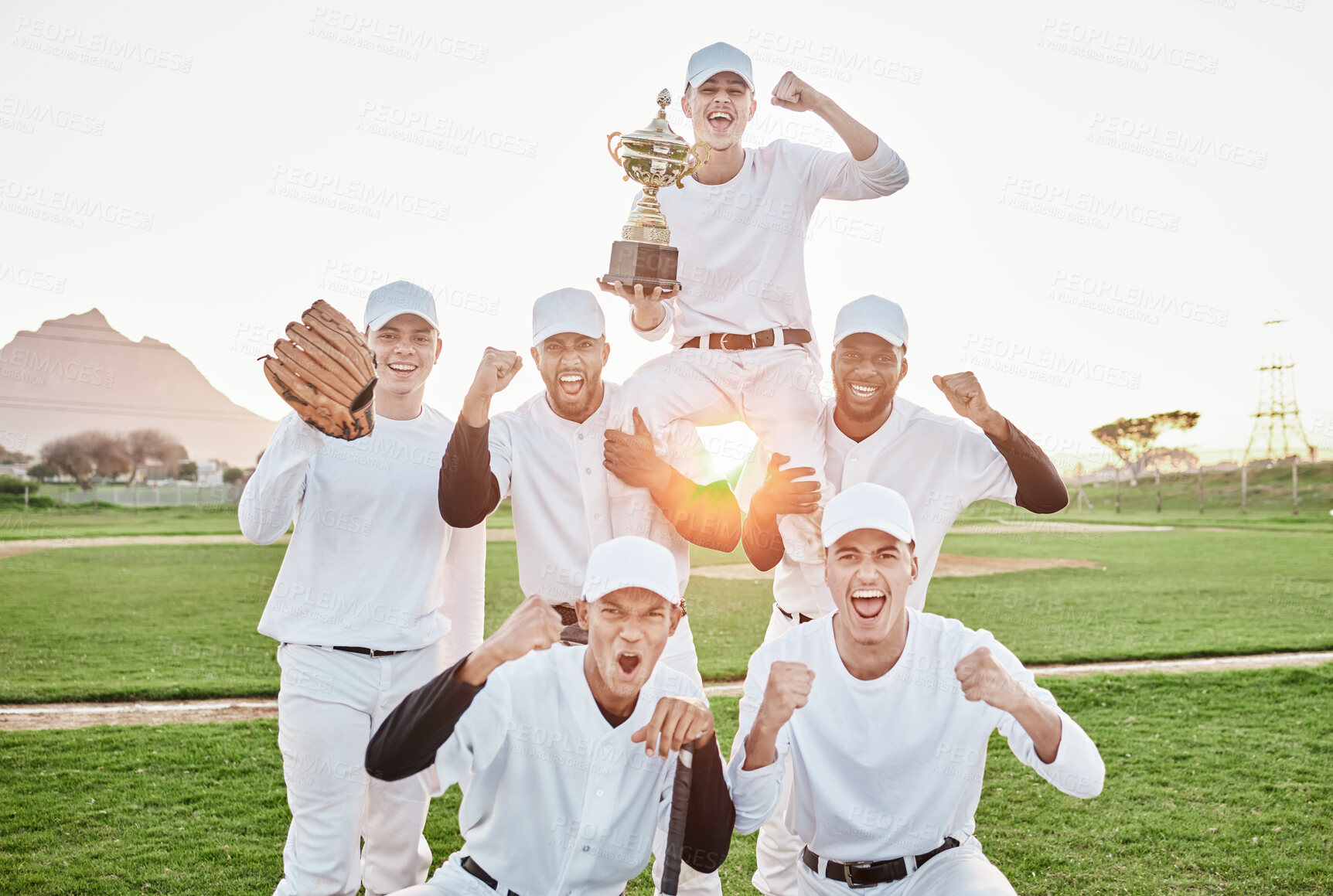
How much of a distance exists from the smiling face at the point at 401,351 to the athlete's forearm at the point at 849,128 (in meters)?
2.45

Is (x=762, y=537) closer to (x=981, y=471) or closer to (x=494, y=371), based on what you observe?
(x=981, y=471)

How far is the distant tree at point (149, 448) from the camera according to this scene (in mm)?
81500

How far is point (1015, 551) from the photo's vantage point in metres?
36.0

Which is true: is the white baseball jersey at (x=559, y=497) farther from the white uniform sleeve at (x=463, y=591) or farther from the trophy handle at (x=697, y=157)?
the trophy handle at (x=697, y=157)

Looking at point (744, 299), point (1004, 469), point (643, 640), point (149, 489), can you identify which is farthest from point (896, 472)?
point (149, 489)

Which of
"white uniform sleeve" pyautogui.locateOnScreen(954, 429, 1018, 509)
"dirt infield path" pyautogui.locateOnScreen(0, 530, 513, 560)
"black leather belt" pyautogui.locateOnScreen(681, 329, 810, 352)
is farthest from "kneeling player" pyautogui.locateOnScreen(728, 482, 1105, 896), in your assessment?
"dirt infield path" pyautogui.locateOnScreen(0, 530, 513, 560)

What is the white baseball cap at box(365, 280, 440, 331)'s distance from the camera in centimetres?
528

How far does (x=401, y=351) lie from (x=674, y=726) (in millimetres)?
2580

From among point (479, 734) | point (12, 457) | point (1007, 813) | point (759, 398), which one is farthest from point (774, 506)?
point (12, 457)

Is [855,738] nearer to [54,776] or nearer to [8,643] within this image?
[54,776]

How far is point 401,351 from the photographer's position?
17.4ft

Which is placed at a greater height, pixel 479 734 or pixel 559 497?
pixel 559 497

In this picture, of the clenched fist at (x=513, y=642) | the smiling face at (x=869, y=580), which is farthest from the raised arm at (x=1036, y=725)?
the clenched fist at (x=513, y=642)

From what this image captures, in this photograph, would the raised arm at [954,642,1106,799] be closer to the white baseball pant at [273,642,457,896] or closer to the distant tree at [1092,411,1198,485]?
the white baseball pant at [273,642,457,896]
